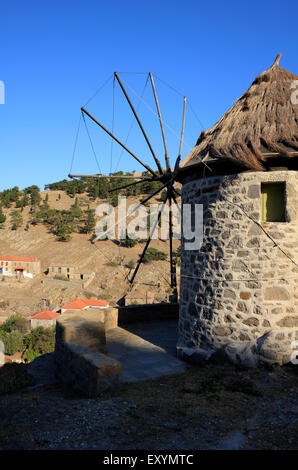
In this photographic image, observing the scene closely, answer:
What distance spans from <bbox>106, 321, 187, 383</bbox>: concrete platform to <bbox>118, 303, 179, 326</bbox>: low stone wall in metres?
0.35

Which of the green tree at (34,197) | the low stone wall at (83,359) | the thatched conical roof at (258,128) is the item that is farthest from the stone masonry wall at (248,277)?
the green tree at (34,197)

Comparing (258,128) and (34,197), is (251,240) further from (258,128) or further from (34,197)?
(34,197)

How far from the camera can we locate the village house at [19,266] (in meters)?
42.2

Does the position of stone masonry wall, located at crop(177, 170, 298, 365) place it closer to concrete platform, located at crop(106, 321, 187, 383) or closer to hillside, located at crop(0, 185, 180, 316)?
concrete platform, located at crop(106, 321, 187, 383)

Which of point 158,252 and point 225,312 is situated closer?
point 225,312

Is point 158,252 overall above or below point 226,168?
below

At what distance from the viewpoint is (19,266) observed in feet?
139

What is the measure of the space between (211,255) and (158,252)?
3637 cm

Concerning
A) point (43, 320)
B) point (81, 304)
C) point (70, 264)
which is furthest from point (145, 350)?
point (70, 264)

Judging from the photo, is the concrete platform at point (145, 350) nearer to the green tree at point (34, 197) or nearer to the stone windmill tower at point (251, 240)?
the stone windmill tower at point (251, 240)

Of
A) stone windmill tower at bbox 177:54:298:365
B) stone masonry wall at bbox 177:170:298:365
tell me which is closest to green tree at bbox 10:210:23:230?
stone windmill tower at bbox 177:54:298:365

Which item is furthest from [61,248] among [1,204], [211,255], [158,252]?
[211,255]

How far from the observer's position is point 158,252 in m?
42.7

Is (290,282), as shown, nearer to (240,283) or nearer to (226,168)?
(240,283)
